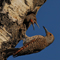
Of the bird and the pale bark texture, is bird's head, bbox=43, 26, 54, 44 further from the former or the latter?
the pale bark texture

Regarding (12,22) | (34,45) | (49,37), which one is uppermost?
(12,22)

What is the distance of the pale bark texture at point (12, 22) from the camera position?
14.8ft

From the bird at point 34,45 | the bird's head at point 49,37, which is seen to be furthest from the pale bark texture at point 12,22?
the bird's head at point 49,37

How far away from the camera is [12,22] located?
4.65 meters

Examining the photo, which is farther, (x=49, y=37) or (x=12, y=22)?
(x=49, y=37)

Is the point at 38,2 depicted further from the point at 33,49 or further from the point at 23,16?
the point at 33,49

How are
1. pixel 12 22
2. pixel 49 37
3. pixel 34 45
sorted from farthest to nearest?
pixel 49 37 < pixel 34 45 < pixel 12 22

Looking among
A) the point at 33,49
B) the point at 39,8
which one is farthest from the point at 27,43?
the point at 39,8

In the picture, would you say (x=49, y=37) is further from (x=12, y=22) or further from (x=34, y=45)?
(x=12, y=22)

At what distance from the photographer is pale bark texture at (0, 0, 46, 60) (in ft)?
14.8

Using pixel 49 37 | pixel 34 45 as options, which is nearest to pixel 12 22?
pixel 34 45

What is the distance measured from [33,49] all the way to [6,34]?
807 millimetres

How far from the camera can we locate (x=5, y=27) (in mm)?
4566

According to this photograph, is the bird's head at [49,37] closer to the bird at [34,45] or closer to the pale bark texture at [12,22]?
the bird at [34,45]
